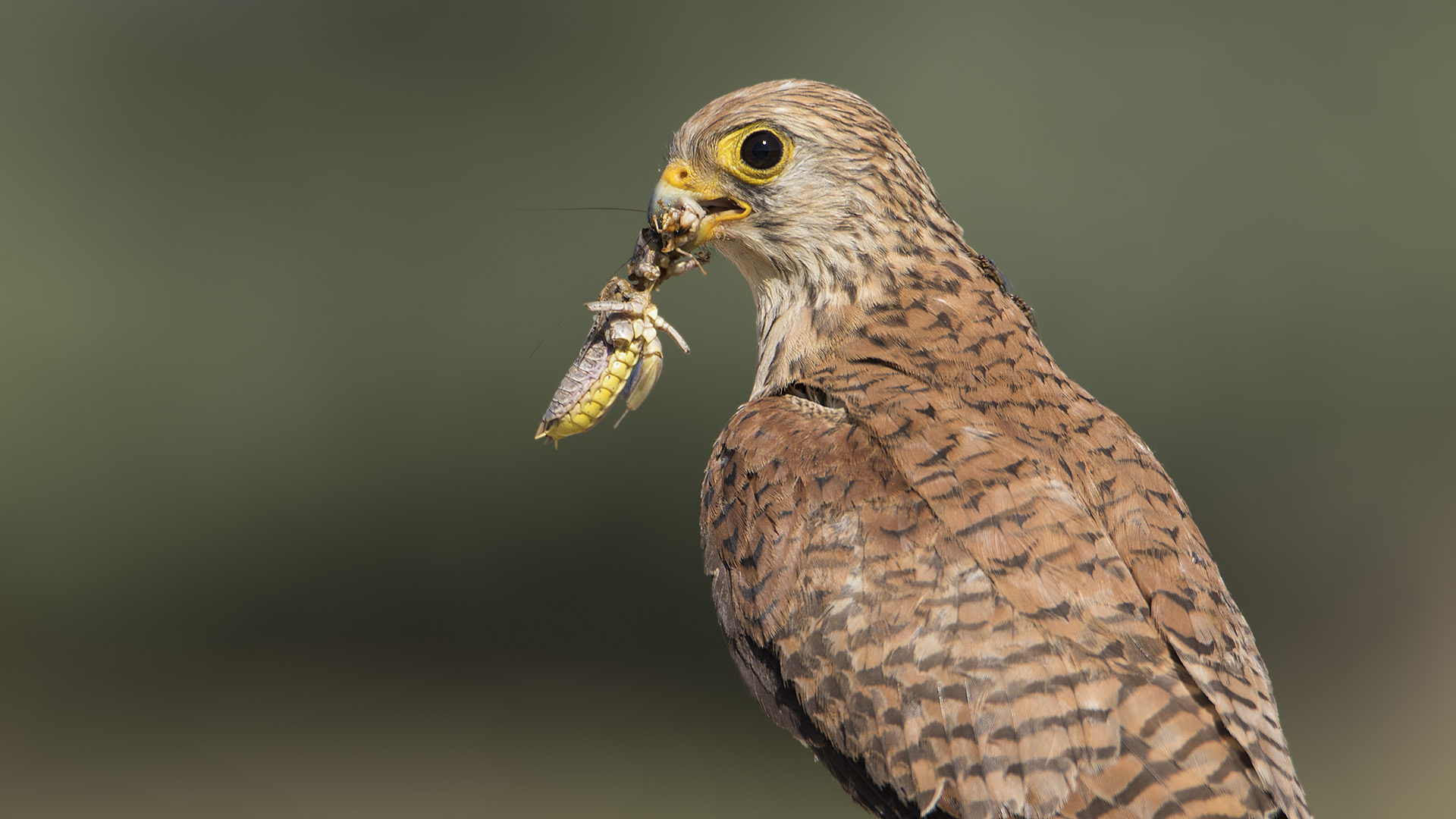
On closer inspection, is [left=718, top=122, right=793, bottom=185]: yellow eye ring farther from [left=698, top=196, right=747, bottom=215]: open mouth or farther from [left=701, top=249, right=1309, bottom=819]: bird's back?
[left=701, top=249, right=1309, bottom=819]: bird's back

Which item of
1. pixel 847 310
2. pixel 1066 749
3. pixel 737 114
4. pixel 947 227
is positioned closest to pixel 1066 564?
pixel 1066 749

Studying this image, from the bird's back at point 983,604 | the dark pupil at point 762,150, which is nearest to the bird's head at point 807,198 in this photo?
the dark pupil at point 762,150

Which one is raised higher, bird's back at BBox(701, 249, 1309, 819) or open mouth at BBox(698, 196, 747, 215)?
open mouth at BBox(698, 196, 747, 215)

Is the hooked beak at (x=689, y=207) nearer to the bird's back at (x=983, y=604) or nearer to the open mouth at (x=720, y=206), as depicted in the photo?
the open mouth at (x=720, y=206)

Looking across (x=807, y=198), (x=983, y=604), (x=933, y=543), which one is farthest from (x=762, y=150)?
(x=983, y=604)

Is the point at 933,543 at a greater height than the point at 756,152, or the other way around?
the point at 756,152

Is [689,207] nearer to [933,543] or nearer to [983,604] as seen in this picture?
[933,543]

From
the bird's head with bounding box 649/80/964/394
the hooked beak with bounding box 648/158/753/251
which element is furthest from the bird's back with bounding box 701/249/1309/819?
the hooked beak with bounding box 648/158/753/251
